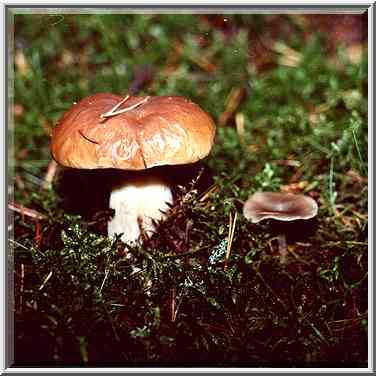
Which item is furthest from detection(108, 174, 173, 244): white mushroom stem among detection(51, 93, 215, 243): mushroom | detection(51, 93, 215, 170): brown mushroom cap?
detection(51, 93, 215, 170): brown mushroom cap

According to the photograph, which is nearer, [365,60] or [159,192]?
[159,192]

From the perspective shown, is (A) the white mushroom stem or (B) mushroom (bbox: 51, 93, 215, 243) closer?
(B) mushroom (bbox: 51, 93, 215, 243)

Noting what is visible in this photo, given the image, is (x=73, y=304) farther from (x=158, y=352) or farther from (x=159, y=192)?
(x=159, y=192)

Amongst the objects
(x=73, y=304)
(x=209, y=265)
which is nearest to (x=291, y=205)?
(x=209, y=265)

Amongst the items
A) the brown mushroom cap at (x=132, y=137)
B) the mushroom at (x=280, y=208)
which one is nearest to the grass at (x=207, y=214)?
the mushroom at (x=280, y=208)

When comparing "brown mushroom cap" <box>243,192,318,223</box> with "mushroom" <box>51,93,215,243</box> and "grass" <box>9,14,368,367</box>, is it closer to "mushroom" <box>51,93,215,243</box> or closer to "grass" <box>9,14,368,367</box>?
"grass" <box>9,14,368,367</box>

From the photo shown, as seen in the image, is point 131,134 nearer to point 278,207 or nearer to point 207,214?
point 207,214

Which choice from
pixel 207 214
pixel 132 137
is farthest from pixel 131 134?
pixel 207 214
